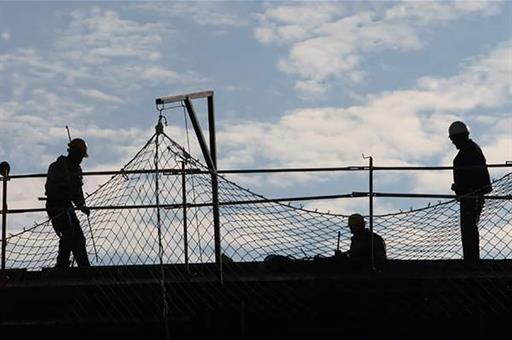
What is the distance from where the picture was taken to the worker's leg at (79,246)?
14.3 m

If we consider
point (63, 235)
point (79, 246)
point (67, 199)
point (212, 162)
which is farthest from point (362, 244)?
point (67, 199)

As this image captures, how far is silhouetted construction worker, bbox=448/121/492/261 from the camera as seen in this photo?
13711 mm

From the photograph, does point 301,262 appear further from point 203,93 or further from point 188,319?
point 203,93

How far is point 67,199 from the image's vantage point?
1465 centimetres

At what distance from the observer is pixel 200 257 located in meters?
13.6

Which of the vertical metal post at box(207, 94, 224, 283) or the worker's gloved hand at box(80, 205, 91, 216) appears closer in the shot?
the vertical metal post at box(207, 94, 224, 283)

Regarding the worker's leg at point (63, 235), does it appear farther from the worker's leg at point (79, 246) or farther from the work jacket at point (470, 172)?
the work jacket at point (470, 172)

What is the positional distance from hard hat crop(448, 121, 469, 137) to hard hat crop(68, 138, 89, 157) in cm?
456

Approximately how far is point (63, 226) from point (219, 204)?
2055mm

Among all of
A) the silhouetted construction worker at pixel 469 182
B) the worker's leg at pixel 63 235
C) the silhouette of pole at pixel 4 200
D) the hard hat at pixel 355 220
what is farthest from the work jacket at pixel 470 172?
the silhouette of pole at pixel 4 200

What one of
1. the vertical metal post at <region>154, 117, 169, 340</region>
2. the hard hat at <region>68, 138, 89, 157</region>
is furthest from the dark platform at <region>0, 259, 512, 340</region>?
the hard hat at <region>68, 138, 89, 157</region>

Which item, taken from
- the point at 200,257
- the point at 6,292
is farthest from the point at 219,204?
the point at 6,292

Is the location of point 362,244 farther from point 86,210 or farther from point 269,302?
point 86,210

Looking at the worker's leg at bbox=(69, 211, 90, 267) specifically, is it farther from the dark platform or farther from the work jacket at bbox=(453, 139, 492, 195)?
the work jacket at bbox=(453, 139, 492, 195)
